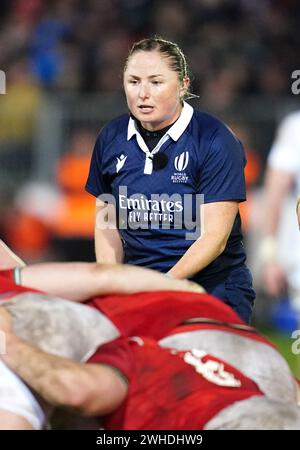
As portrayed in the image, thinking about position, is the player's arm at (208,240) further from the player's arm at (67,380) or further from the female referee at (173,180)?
the player's arm at (67,380)

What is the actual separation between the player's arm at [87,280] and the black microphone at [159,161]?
1067 mm

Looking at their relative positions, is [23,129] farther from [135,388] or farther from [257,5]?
[135,388]

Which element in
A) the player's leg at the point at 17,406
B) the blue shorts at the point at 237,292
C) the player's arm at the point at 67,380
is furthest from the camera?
the blue shorts at the point at 237,292

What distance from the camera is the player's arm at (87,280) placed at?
4.71 metres

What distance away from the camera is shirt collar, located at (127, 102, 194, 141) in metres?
5.73

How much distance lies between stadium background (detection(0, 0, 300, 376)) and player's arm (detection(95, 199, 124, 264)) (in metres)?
4.91

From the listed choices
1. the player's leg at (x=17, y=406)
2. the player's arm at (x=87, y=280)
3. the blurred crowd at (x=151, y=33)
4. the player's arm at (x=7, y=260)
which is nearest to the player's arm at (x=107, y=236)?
the player's arm at (x=7, y=260)

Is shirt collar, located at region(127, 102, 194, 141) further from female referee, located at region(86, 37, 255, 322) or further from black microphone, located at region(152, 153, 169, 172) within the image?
black microphone, located at region(152, 153, 169, 172)

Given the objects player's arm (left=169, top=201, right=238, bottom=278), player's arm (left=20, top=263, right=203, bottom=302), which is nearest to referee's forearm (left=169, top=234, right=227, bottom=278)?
player's arm (left=169, top=201, right=238, bottom=278)

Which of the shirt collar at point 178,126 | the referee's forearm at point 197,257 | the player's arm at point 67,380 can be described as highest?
the shirt collar at point 178,126

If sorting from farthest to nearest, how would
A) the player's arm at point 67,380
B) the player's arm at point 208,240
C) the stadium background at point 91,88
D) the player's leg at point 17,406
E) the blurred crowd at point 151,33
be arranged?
the blurred crowd at point 151,33, the stadium background at point 91,88, the player's arm at point 208,240, the player's leg at point 17,406, the player's arm at point 67,380

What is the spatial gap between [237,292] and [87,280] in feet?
4.37

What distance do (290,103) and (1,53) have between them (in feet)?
11.8

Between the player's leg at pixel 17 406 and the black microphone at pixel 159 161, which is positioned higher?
the black microphone at pixel 159 161
